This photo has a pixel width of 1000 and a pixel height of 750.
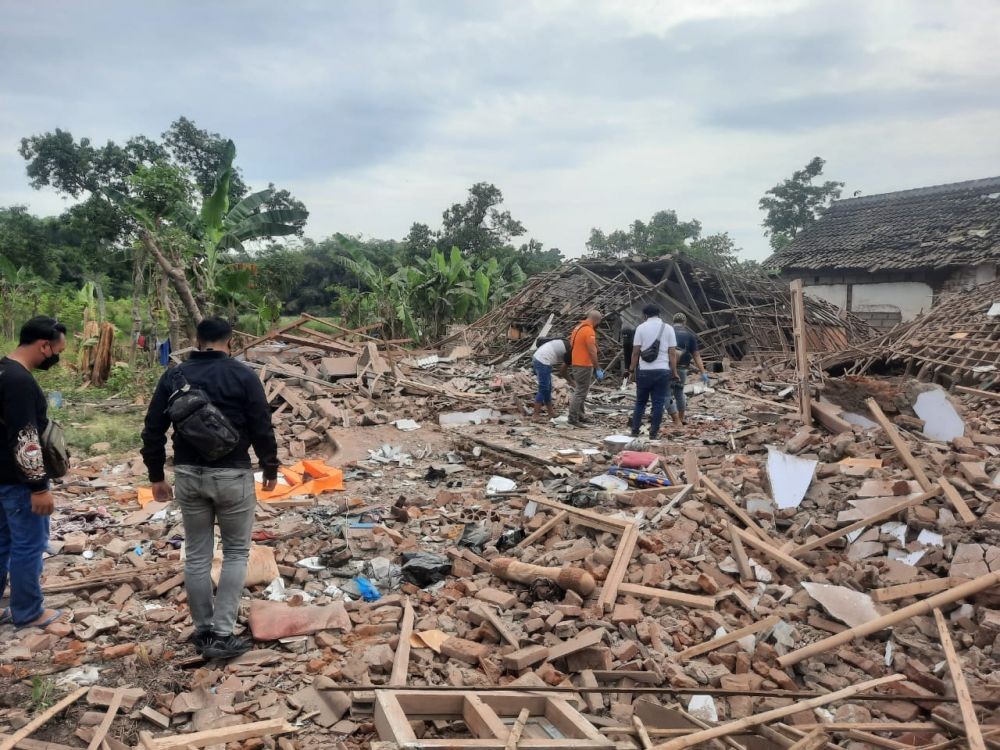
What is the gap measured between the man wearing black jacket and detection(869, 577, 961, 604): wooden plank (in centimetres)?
372

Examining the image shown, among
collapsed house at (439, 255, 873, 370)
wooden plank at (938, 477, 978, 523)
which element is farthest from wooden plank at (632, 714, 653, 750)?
collapsed house at (439, 255, 873, 370)

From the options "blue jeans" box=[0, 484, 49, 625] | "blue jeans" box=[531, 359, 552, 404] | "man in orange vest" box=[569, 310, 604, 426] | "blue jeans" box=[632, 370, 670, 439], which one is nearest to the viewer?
"blue jeans" box=[0, 484, 49, 625]

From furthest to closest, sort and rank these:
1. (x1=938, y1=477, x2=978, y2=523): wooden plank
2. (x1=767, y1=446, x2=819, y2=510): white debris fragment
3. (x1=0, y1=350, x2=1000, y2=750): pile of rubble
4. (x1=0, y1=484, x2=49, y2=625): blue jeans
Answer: (x1=767, y1=446, x2=819, y2=510): white debris fragment
(x1=938, y1=477, x2=978, y2=523): wooden plank
(x1=0, y1=484, x2=49, y2=625): blue jeans
(x1=0, y1=350, x2=1000, y2=750): pile of rubble

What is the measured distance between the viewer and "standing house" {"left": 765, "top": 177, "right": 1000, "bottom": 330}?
1823 centimetres

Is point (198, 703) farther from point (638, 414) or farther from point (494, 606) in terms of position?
point (638, 414)

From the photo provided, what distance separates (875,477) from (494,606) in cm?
357

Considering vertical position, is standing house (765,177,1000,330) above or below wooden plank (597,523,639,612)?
above

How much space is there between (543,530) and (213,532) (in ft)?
8.14

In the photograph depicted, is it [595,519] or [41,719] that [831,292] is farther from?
[41,719]

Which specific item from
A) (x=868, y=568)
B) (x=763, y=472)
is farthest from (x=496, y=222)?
(x=868, y=568)

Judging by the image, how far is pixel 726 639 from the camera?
3.74 m

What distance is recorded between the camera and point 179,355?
11789 millimetres

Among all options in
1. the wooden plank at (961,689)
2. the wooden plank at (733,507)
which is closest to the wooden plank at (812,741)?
the wooden plank at (961,689)

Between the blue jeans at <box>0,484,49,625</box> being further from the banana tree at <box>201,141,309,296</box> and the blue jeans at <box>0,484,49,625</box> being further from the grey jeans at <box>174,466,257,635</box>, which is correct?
the banana tree at <box>201,141,309,296</box>
